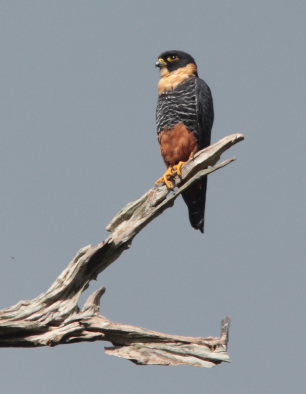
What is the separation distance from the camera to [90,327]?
252 inches

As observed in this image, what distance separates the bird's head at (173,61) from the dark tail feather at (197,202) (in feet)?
4.93

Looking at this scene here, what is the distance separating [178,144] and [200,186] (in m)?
0.56

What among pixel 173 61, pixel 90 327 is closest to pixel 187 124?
pixel 173 61

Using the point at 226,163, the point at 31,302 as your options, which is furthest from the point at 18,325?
the point at 226,163

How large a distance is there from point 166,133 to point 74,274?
2518 millimetres

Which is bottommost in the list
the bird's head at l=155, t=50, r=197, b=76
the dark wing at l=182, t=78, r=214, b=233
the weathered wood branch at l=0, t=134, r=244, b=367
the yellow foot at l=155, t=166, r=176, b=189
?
the weathered wood branch at l=0, t=134, r=244, b=367

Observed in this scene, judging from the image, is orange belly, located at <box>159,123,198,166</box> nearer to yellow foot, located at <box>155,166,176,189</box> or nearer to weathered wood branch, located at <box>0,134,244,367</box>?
yellow foot, located at <box>155,166,176,189</box>

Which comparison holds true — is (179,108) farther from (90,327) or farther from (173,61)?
(90,327)

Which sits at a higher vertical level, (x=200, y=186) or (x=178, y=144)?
(x=178, y=144)

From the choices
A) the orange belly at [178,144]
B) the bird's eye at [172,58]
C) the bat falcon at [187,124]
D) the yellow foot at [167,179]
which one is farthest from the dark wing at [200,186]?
the yellow foot at [167,179]

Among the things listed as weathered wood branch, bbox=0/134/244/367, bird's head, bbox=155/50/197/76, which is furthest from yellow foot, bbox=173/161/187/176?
bird's head, bbox=155/50/197/76

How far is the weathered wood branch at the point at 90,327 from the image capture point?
6.35 meters

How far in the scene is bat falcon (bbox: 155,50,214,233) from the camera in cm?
832

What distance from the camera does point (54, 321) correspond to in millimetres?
6426
